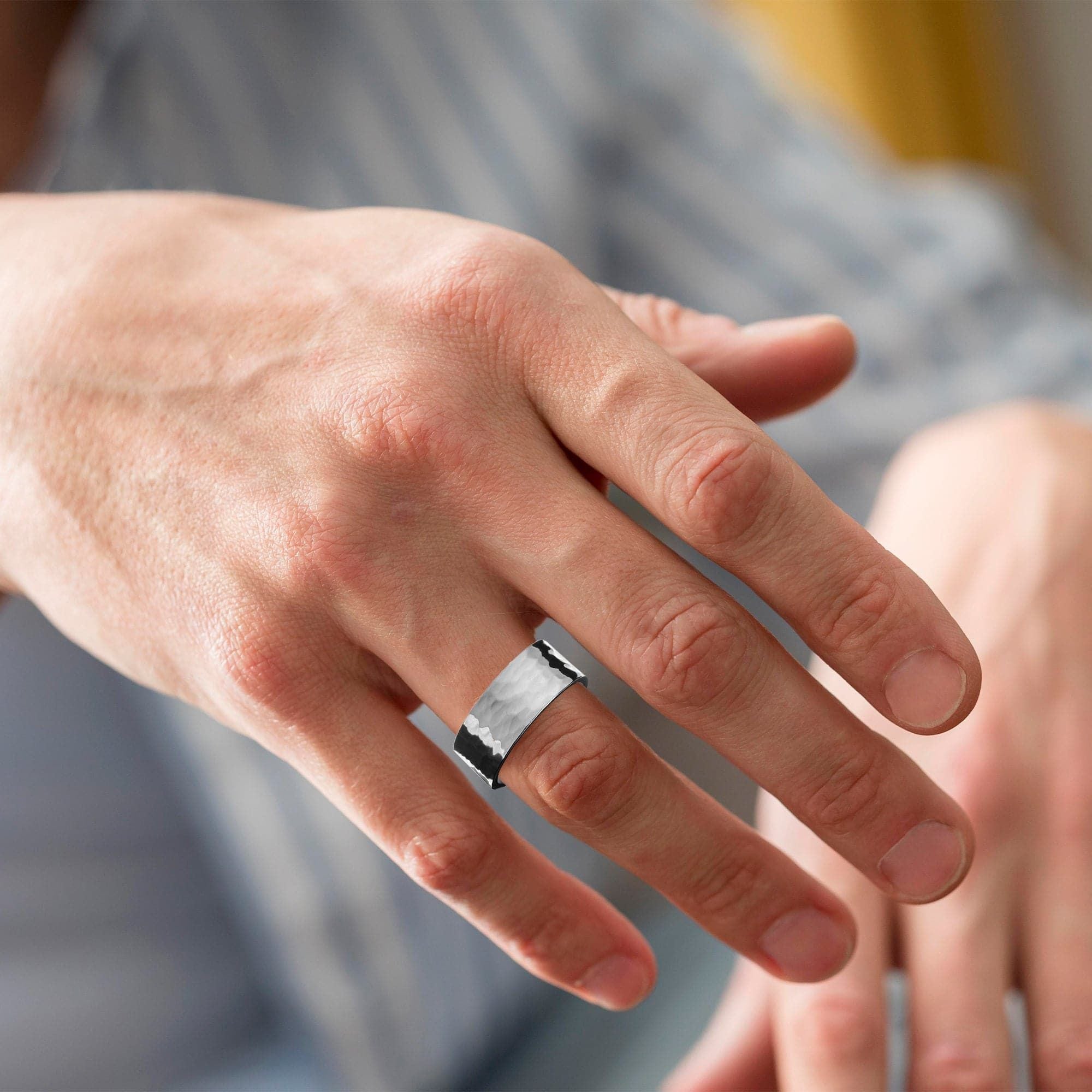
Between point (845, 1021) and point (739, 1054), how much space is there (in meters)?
0.09

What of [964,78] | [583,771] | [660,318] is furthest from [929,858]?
[964,78]

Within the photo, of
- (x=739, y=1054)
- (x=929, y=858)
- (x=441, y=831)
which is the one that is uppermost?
(x=929, y=858)

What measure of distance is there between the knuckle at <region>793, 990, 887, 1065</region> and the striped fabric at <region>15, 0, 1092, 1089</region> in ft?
1.56

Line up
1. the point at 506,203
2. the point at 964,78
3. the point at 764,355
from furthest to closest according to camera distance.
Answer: the point at 964,78 < the point at 506,203 < the point at 764,355

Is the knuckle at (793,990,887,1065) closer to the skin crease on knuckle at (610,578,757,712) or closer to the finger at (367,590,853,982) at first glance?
the finger at (367,590,853,982)

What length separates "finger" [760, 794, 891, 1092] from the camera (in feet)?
1.67

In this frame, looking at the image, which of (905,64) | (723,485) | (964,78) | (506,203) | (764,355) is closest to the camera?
(723,485)

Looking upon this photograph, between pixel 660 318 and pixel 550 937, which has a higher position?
pixel 660 318

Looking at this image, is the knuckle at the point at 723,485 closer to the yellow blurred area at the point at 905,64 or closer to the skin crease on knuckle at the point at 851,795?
the skin crease on knuckle at the point at 851,795

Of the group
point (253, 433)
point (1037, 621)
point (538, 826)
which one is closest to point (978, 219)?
point (1037, 621)

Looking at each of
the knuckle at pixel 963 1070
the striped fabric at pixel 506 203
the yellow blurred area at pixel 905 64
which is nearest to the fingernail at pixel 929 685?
the knuckle at pixel 963 1070

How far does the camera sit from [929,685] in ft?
1.28

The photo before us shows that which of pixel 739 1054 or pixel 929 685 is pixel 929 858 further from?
pixel 739 1054

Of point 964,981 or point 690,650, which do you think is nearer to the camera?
point 690,650
